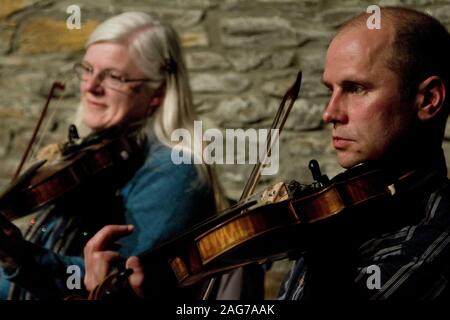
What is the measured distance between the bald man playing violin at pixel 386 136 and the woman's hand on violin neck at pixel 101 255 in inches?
17.5

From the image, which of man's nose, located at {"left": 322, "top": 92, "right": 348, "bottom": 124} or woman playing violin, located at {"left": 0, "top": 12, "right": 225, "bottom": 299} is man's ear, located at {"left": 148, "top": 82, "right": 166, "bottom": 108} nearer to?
woman playing violin, located at {"left": 0, "top": 12, "right": 225, "bottom": 299}

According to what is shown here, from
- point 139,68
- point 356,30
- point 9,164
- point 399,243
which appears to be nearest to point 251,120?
point 139,68

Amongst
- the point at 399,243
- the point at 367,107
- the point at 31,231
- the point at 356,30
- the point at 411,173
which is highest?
the point at 356,30

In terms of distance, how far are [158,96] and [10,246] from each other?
60 centimetres

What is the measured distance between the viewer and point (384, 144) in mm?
1632

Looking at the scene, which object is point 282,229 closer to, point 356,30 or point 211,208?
point 356,30

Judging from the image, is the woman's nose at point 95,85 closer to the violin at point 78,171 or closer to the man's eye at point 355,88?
the violin at point 78,171

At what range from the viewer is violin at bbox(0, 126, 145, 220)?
2156 millimetres

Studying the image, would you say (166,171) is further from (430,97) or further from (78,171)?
(430,97)

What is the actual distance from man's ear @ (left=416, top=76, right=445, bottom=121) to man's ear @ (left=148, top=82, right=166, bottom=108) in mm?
939

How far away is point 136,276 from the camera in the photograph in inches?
72.6

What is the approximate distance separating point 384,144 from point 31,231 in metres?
1.11

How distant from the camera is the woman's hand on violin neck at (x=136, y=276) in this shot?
6.02ft

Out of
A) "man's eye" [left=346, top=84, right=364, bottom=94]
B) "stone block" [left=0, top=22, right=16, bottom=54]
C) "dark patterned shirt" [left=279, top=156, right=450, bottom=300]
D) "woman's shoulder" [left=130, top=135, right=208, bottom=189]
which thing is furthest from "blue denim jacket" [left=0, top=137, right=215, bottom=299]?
"stone block" [left=0, top=22, right=16, bottom=54]
